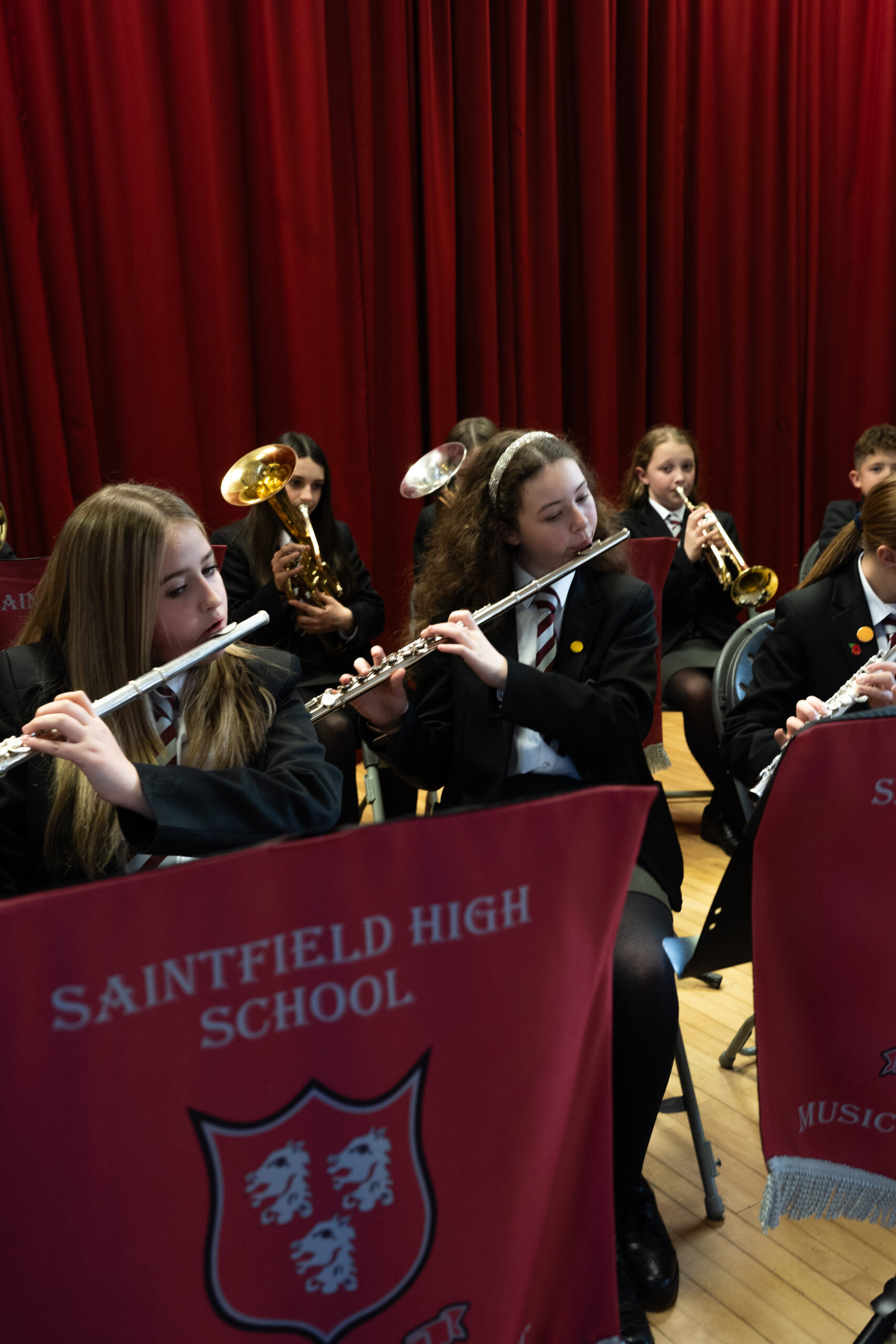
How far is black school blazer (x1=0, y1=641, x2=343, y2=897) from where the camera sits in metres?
1.23

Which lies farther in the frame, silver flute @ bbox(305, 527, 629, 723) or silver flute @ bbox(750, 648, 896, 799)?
silver flute @ bbox(305, 527, 629, 723)

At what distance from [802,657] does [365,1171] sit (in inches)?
52.7

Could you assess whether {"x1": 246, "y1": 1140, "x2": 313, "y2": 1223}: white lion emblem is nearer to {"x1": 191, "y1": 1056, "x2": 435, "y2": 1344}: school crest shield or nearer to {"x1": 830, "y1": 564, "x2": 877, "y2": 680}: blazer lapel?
{"x1": 191, "y1": 1056, "x2": 435, "y2": 1344}: school crest shield

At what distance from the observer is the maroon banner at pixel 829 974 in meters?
1.09

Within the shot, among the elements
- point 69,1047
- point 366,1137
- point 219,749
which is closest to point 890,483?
point 219,749

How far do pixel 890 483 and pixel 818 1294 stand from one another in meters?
1.26

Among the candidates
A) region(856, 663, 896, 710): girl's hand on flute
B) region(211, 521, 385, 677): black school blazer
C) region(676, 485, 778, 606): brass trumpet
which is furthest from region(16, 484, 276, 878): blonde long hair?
region(676, 485, 778, 606): brass trumpet

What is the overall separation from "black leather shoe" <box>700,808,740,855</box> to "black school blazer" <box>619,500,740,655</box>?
56cm

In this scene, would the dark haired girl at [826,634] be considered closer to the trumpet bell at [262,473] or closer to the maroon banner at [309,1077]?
the maroon banner at [309,1077]

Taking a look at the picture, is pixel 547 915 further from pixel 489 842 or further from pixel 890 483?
pixel 890 483

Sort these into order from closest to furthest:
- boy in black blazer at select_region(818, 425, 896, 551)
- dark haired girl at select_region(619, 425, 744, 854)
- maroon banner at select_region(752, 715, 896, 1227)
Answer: maroon banner at select_region(752, 715, 896, 1227) < dark haired girl at select_region(619, 425, 744, 854) < boy in black blazer at select_region(818, 425, 896, 551)

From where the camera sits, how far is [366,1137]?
81 centimetres

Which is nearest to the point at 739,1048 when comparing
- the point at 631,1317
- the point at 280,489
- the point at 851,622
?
the point at 631,1317

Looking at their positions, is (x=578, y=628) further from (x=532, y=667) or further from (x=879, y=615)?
(x=879, y=615)
